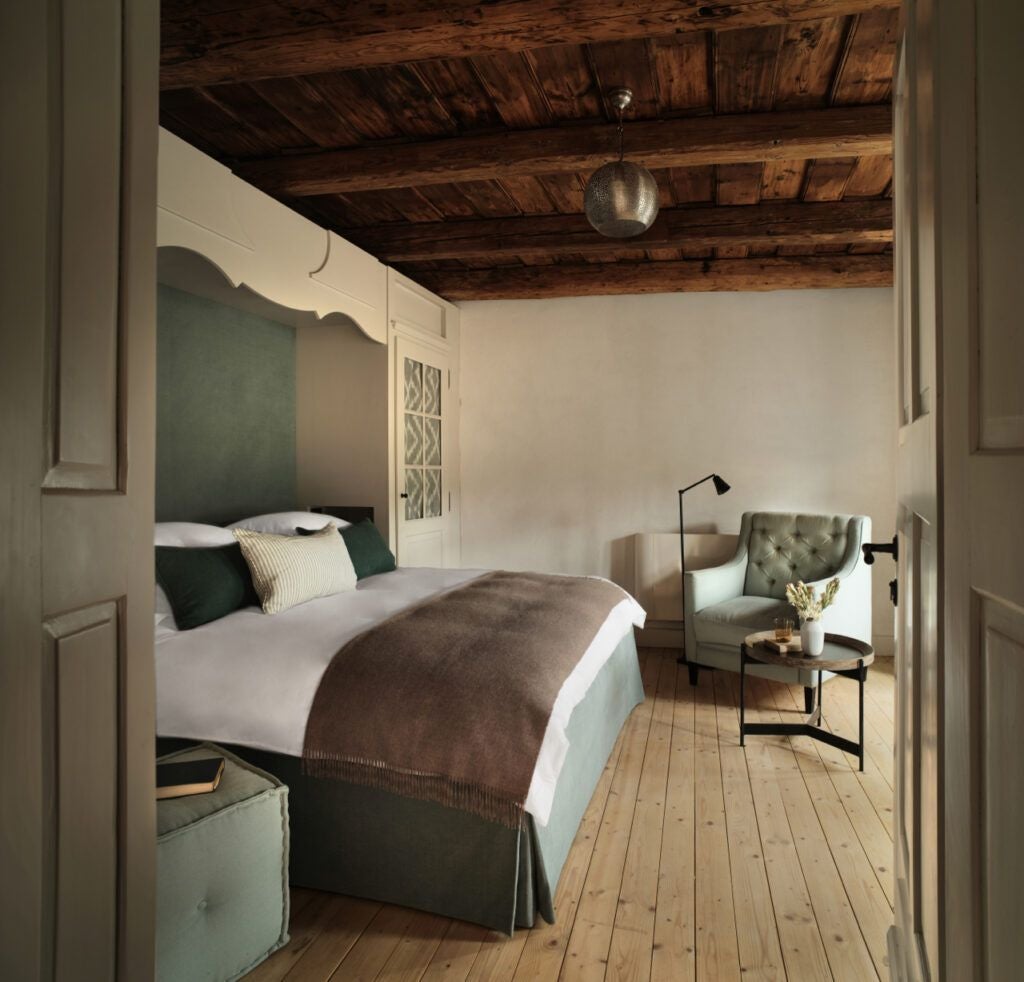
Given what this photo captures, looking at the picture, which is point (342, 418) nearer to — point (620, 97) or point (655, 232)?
point (655, 232)

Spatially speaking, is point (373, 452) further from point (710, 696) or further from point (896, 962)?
point (896, 962)

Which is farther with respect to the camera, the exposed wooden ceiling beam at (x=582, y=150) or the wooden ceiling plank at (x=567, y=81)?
the exposed wooden ceiling beam at (x=582, y=150)

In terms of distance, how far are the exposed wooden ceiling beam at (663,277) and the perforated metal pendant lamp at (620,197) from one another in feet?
7.54

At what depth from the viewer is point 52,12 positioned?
81cm

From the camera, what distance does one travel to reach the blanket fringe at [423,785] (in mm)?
1998

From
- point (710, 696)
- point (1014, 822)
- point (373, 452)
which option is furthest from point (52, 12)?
point (710, 696)

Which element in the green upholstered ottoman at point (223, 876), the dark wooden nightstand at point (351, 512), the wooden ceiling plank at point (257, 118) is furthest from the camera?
the dark wooden nightstand at point (351, 512)

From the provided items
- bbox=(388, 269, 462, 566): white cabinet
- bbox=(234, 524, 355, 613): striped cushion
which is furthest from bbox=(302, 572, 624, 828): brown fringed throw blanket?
bbox=(388, 269, 462, 566): white cabinet

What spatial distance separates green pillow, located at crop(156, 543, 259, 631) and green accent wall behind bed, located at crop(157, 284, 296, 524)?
0.79 meters

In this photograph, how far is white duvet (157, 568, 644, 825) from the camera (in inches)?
84.9

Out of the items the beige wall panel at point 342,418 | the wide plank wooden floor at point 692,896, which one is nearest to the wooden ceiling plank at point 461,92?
the beige wall panel at point 342,418

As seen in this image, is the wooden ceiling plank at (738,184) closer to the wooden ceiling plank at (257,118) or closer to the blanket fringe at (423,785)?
the wooden ceiling plank at (257,118)

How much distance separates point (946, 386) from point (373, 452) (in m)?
3.85

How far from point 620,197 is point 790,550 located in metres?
2.77
